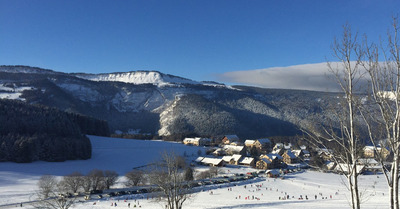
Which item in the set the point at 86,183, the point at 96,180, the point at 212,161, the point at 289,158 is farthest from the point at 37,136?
the point at 289,158

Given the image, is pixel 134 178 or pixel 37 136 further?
pixel 37 136

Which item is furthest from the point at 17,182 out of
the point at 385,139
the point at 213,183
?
the point at 385,139

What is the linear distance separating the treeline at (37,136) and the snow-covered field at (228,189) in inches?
122

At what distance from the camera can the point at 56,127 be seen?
82.2 m

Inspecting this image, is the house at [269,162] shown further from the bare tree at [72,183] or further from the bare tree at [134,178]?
the bare tree at [72,183]

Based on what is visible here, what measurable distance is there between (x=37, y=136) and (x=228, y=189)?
Result: 5215 cm

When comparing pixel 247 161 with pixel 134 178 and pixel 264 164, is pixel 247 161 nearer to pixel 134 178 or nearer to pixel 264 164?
pixel 264 164

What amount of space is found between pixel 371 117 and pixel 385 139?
1.00m

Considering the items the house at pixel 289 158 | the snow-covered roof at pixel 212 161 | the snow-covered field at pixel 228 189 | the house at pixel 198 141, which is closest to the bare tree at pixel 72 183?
the snow-covered field at pixel 228 189

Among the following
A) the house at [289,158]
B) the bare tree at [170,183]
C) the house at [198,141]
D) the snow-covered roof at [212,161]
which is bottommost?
the house at [289,158]

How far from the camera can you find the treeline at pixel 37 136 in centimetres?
6244

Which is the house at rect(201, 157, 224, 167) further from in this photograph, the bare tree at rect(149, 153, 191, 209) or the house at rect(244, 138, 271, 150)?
the bare tree at rect(149, 153, 191, 209)

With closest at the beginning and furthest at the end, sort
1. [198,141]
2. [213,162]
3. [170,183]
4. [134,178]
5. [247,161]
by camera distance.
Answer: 1. [170,183]
2. [134,178]
3. [213,162]
4. [247,161]
5. [198,141]

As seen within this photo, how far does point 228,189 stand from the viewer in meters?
44.9
